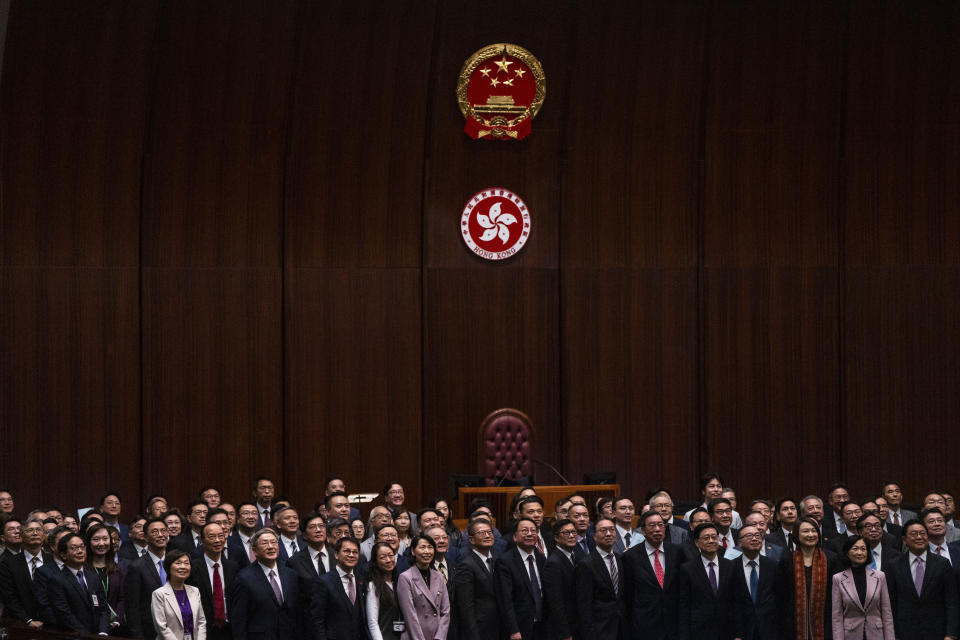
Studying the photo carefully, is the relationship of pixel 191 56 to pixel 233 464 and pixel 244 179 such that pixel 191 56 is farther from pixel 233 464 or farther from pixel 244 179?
pixel 233 464

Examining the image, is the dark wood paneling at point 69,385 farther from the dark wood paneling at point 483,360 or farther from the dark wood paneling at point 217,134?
the dark wood paneling at point 483,360

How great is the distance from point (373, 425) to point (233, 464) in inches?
55.9

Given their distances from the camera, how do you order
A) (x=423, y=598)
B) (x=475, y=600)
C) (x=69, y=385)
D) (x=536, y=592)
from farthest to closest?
(x=69, y=385)
(x=536, y=592)
(x=475, y=600)
(x=423, y=598)

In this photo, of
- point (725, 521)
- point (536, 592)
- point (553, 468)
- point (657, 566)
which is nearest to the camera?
point (536, 592)

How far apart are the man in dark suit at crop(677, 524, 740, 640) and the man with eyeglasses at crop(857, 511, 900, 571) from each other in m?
0.95

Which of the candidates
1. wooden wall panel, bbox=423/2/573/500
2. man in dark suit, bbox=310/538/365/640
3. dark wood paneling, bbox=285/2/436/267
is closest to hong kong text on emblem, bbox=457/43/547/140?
wooden wall panel, bbox=423/2/573/500

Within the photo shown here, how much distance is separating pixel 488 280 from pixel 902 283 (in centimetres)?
431

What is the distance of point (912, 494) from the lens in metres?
12.5

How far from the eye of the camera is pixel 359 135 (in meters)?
12.2

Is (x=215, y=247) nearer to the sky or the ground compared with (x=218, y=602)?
nearer to the sky

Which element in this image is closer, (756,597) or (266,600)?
(266,600)

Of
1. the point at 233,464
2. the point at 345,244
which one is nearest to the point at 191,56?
the point at 345,244

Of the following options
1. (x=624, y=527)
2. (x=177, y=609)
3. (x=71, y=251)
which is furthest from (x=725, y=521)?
(x=71, y=251)

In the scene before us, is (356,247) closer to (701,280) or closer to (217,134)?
(217,134)
